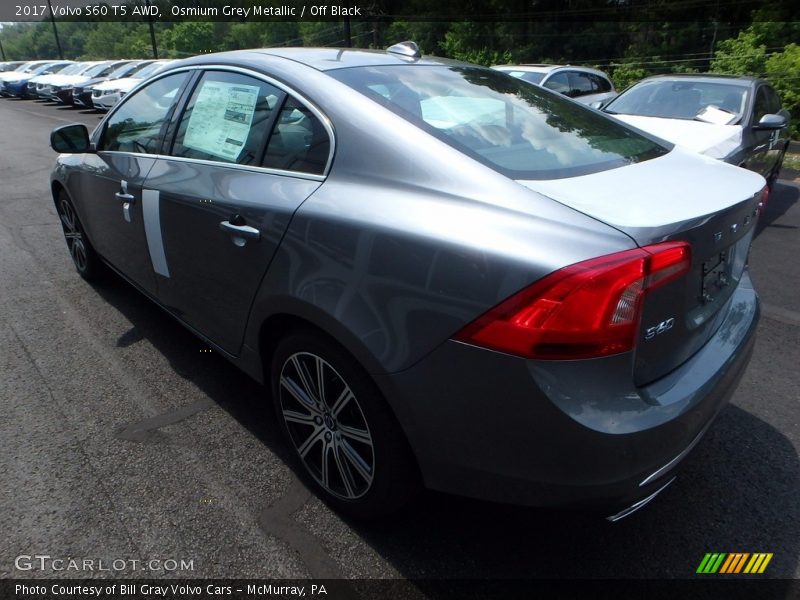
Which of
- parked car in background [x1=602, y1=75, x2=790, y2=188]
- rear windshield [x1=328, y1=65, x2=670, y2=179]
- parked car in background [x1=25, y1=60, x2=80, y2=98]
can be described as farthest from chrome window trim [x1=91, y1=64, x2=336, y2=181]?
parked car in background [x1=25, y1=60, x2=80, y2=98]

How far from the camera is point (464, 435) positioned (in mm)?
1719

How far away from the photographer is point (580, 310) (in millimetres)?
1532

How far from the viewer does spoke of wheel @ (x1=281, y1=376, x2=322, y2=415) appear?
227 centimetres

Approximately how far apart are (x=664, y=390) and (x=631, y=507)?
14.1 inches

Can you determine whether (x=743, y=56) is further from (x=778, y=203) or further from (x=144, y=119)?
(x=144, y=119)

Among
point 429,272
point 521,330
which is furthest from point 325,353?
point 521,330

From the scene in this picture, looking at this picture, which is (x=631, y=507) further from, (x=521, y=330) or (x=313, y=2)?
(x=313, y=2)

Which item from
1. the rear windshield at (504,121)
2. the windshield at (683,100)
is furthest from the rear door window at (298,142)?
the windshield at (683,100)

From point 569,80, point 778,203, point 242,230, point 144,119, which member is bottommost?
point 778,203

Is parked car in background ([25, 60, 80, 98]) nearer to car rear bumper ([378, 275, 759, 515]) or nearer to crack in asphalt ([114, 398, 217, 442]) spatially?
crack in asphalt ([114, 398, 217, 442])

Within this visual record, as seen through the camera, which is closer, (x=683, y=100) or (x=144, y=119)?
(x=144, y=119)

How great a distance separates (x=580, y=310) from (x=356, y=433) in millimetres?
948

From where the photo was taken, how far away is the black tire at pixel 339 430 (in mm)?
1955

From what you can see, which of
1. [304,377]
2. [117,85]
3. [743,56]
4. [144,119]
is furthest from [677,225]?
[117,85]
